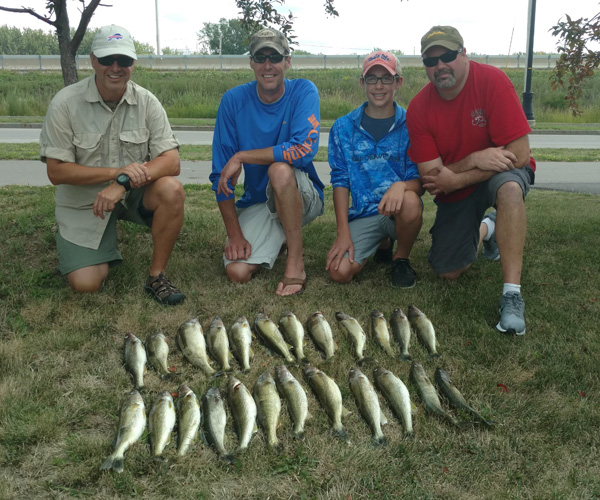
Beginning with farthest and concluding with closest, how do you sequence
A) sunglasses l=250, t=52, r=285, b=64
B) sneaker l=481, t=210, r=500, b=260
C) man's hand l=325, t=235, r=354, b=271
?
1. sneaker l=481, t=210, r=500, b=260
2. man's hand l=325, t=235, r=354, b=271
3. sunglasses l=250, t=52, r=285, b=64

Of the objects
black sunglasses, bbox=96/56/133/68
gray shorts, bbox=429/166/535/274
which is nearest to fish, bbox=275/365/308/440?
gray shorts, bbox=429/166/535/274

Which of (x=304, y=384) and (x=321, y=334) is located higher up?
(x=321, y=334)

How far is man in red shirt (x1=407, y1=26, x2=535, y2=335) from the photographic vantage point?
13.9ft

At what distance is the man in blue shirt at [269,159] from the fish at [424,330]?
1.16 metres

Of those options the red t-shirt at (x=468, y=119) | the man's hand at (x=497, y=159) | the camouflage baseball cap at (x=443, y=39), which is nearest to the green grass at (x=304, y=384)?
the man's hand at (x=497, y=159)

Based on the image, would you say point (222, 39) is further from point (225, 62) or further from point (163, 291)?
point (163, 291)

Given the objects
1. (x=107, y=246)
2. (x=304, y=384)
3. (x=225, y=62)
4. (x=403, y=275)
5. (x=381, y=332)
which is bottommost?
(x=304, y=384)

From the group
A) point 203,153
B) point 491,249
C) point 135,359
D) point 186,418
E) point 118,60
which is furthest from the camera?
point 203,153

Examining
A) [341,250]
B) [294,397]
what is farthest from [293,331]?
[341,250]

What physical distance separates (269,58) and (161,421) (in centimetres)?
317

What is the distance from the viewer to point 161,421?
3004 millimetres

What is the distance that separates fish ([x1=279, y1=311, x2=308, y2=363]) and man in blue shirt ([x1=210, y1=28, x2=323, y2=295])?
32.5 inches

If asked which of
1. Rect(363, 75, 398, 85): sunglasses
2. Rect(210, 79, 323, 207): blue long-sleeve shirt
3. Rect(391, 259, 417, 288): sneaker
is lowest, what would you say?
Rect(391, 259, 417, 288): sneaker

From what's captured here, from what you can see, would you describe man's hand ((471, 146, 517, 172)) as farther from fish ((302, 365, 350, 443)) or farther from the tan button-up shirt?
the tan button-up shirt
